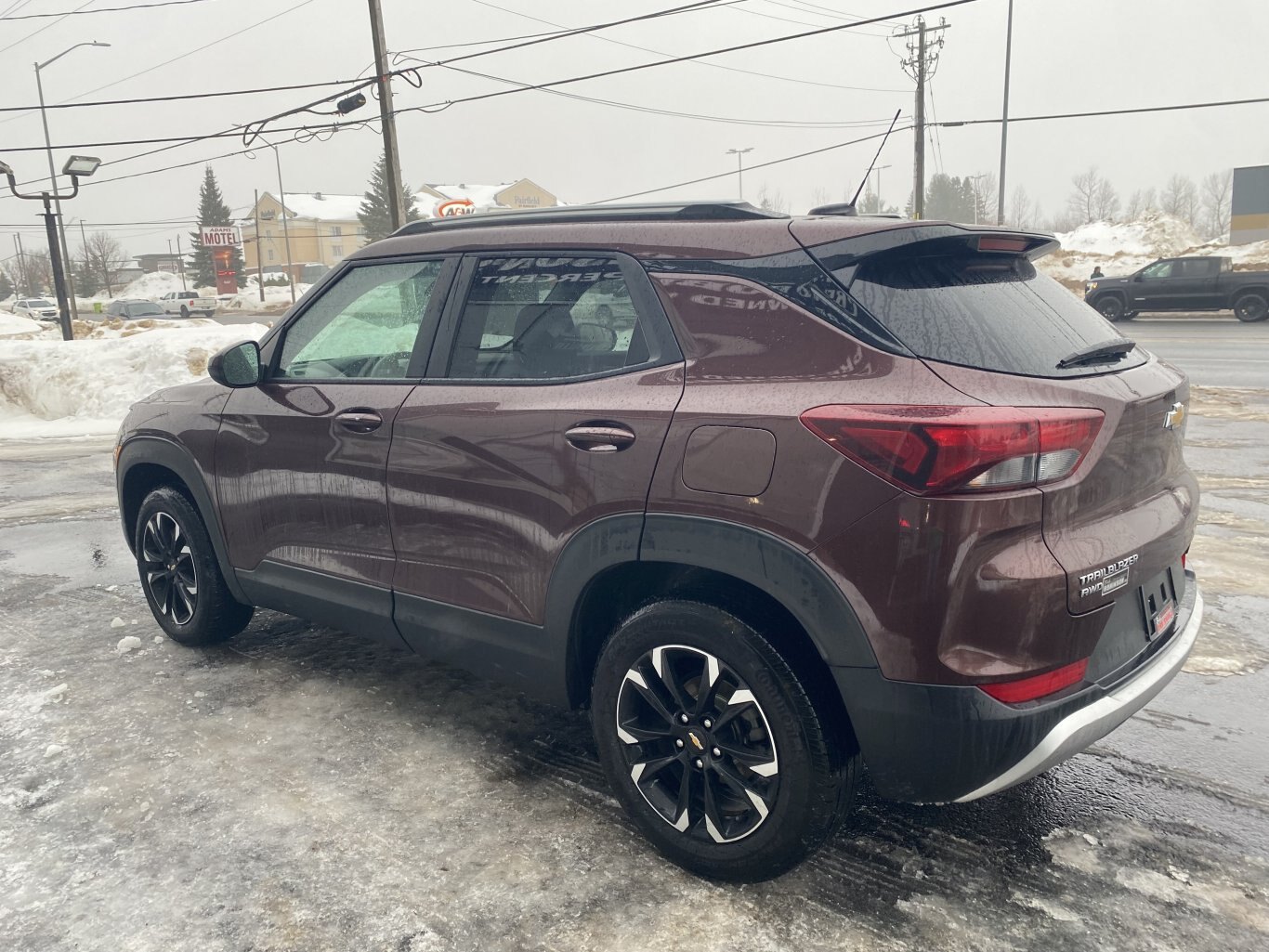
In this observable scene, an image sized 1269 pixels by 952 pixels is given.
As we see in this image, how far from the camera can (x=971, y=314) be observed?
96.6 inches

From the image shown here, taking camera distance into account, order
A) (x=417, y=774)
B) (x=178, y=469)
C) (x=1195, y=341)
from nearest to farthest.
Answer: (x=417, y=774), (x=178, y=469), (x=1195, y=341)

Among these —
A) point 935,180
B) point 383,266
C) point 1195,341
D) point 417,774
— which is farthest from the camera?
point 935,180

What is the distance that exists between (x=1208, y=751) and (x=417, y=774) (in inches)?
107

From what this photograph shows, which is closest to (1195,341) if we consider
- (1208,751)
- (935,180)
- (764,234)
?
(1208,751)

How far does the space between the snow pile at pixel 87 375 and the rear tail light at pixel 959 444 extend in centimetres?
1365

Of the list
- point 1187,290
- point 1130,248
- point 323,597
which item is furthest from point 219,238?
point 323,597

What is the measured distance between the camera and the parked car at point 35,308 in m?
54.8

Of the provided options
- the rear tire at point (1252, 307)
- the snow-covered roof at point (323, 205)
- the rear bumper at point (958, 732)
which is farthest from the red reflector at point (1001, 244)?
the snow-covered roof at point (323, 205)

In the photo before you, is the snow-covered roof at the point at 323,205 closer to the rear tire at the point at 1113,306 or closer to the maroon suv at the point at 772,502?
the rear tire at the point at 1113,306

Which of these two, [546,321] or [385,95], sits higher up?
[385,95]

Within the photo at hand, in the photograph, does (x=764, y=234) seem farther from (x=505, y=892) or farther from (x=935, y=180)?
(x=935, y=180)

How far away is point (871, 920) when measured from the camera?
97.9 inches

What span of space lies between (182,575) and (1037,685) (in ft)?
12.3

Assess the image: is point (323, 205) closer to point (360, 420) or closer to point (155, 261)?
point (155, 261)
